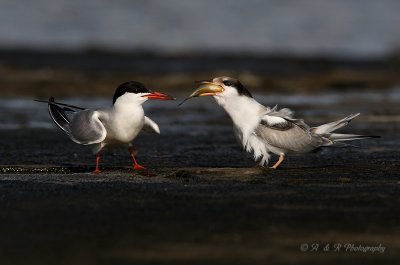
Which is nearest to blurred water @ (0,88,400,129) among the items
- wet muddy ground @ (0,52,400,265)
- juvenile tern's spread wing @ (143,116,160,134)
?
wet muddy ground @ (0,52,400,265)

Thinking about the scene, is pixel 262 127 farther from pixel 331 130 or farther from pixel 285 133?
pixel 331 130

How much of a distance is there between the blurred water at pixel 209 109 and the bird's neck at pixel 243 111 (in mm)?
2996

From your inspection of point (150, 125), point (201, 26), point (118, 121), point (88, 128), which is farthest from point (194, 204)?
point (201, 26)

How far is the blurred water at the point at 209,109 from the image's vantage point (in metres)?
11.2

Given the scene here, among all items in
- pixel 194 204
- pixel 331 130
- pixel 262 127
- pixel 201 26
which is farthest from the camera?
pixel 201 26

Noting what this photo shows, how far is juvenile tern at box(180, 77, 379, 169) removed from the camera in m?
7.25

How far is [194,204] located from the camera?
5.66m

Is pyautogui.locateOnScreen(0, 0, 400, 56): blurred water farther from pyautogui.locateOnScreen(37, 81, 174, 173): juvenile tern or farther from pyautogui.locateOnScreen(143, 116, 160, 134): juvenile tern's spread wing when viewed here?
pyautogui.locateOnScreen(37, 81, 174, 173): juvenile tern

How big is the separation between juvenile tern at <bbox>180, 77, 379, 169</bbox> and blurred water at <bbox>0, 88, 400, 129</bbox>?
2948mm

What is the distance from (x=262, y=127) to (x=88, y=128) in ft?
A: 4.55

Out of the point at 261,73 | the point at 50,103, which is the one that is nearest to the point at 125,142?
the point at 50,103

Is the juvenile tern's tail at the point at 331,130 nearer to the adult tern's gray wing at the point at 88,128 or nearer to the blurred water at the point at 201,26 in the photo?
the adult tern's gray wing at the point at 88,128

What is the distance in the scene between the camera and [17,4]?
2630 cm

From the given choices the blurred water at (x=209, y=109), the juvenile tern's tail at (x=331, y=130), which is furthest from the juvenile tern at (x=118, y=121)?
the blurred water at (x=209, y=109)
